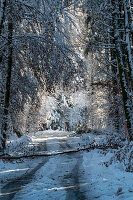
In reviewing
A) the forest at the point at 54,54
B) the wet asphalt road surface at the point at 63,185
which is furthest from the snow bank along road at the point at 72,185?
the forest at the point at 54,54

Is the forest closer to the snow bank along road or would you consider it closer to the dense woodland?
the dense woodland

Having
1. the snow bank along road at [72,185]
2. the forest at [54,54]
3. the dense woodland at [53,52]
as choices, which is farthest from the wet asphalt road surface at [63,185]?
the dense woodland at [53,52]

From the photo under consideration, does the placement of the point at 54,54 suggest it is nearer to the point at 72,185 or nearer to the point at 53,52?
the point at 53,52

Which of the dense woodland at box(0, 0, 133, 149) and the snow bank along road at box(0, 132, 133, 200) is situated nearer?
the snow bank along road at box(0, 132, 133, 200)

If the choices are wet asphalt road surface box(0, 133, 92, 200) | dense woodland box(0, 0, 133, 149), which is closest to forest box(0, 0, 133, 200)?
dense woodland box(0, 0, 133, 149)

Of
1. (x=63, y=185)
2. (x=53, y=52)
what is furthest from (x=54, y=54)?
(x=63, y=185)

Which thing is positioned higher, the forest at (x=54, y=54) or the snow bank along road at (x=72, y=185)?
the forest at (x=54, y=54)

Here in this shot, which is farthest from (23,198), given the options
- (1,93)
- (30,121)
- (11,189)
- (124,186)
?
(30,121)

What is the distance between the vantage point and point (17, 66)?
1404 centimetres

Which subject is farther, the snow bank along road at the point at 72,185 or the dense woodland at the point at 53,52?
the dense woodland at the point at 53,52

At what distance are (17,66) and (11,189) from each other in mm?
9452

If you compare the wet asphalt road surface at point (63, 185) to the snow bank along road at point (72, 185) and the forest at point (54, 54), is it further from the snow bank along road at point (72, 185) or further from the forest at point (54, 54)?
the forest at point (54, 54)

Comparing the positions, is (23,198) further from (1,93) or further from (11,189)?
(1,93)

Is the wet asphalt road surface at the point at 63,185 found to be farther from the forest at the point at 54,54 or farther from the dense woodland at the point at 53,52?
the dense woodland at the point at 53,52
